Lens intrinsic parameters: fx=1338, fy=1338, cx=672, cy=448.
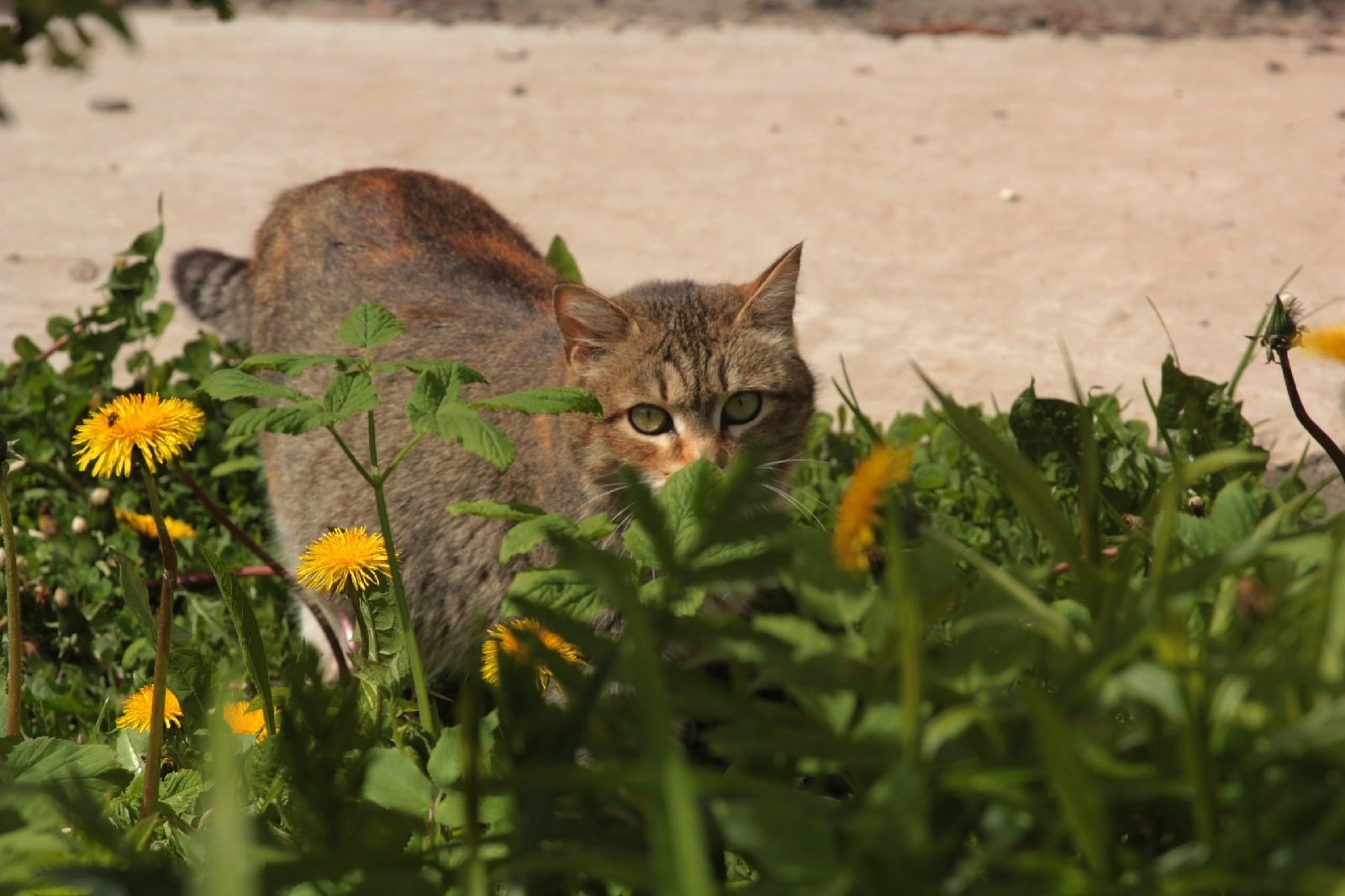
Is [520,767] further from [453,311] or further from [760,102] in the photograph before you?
[760,102]

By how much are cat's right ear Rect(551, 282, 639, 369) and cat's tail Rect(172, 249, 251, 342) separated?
4.39 feet

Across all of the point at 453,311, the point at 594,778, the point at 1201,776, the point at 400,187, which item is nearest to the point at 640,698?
the point at 594,778

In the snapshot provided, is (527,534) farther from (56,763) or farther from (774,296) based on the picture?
(774,296)

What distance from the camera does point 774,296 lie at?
9.36 ft

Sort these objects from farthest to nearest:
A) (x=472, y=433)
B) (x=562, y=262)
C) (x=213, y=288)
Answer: (x=213, y=288) → (x=562, y=262) → (x=472, y=433)

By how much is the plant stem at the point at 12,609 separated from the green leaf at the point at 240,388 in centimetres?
26

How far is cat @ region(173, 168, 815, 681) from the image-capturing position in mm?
2789

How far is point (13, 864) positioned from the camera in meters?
1.01

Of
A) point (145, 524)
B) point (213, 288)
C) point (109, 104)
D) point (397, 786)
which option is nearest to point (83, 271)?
point (213, 288)

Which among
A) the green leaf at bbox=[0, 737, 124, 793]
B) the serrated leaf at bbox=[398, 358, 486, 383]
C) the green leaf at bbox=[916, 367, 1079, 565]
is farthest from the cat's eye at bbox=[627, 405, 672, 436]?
the green leaf at bbox=[916, 367, 1079, 565]

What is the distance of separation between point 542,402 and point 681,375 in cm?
106

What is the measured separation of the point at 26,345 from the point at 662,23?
4.11m

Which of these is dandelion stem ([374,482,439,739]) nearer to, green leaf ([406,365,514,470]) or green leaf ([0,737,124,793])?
green leaf ([406,365,514,470])

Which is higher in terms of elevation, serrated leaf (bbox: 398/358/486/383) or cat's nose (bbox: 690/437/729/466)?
serrated leaf (bbox: 398/358/486/383)
